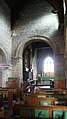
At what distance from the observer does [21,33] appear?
1564 centimetres

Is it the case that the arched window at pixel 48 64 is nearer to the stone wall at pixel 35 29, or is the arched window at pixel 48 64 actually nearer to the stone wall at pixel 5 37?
the stone wall at pixel 35 29

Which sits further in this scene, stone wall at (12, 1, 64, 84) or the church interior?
stone wall at (12, 1, 64, 84)

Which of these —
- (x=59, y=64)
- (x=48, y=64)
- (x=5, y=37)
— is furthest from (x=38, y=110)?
(x=48, y=64)

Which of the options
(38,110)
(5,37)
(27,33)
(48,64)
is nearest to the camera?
(38,110)

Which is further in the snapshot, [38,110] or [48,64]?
[48,64]

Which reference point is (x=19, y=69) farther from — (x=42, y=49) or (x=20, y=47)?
(x=42, y=49)

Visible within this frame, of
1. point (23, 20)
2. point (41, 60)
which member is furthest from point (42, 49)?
point (23, 20)

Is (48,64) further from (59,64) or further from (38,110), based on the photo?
(38,110)

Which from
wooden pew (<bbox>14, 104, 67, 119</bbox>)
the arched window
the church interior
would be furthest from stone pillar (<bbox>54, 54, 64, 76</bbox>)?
the arched window

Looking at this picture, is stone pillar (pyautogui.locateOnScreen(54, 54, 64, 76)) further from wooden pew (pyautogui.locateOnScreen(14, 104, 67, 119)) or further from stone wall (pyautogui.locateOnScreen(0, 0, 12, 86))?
wooden pew (pyautogui.locateOnScreen(14, 104, 67, 119))

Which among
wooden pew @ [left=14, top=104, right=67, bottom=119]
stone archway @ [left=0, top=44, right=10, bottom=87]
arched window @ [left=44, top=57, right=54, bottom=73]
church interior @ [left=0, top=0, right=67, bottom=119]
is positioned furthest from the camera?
arched window @ [left=44, top=57, right=54, bottom=73]

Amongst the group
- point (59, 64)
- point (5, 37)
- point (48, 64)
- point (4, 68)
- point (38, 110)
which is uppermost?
point (5, 37)

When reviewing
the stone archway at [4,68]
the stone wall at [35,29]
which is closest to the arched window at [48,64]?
the stone wall at [35,29]

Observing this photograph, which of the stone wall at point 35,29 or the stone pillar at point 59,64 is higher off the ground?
the stone wall at point 35,29
